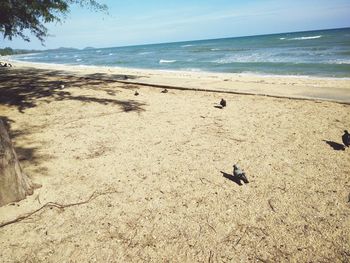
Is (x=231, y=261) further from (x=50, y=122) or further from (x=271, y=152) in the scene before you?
(x=50, y=122)

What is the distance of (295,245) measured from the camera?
242 cm

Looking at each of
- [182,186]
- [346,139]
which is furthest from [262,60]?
[182,186]

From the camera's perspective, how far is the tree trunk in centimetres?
273

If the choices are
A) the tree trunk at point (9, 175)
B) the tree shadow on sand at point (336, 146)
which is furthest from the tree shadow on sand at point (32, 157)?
the tree shadow on sand at point (336, 146)

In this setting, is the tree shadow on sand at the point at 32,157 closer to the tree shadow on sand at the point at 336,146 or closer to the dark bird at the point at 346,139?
the tree shadow on sand at the point at 336,146

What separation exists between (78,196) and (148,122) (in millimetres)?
2748

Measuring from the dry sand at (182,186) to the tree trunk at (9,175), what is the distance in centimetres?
11

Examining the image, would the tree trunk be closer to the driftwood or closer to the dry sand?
the dry sand

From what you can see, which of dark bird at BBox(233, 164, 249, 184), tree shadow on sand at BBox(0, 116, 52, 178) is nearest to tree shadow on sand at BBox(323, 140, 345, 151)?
dark bird at BBox(233, 164, 249, 184)

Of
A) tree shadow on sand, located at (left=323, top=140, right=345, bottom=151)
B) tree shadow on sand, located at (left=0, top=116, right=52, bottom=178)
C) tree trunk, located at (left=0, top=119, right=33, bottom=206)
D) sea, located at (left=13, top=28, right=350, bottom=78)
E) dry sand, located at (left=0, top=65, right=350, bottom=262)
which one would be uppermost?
tree trunk, located at (left=0, top=119, right=33, bottom=206)

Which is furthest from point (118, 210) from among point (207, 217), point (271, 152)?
point (271, 152)

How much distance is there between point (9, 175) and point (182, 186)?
Answer: 195cm

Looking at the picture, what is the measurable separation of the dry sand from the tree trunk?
0.11m

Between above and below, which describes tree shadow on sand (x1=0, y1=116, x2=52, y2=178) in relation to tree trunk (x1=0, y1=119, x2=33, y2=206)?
below
